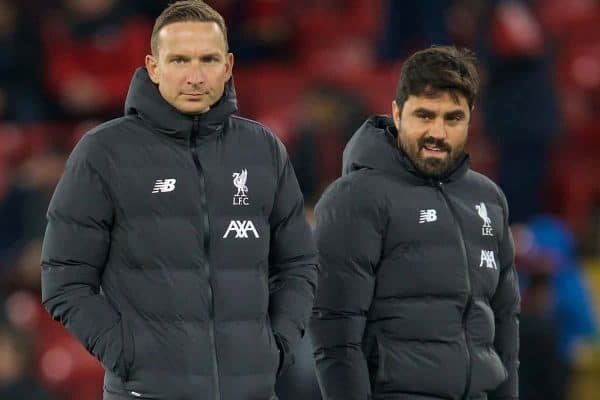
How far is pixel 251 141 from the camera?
479 cm

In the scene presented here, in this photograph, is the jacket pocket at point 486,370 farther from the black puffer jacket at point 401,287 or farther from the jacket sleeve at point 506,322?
the jacket sleeve at point 506,322

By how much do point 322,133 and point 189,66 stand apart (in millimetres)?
4482

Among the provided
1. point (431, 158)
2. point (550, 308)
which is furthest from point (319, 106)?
point (431, 158)

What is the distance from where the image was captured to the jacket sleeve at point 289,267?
15.4 feet


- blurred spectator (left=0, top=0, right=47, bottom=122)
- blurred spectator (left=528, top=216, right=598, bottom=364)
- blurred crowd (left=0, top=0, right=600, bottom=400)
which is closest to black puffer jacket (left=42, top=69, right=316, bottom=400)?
blurred crowd (left=0, top=0, right=600, bottom=400)

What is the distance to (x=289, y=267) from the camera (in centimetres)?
478

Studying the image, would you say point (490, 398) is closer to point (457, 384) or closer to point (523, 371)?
point (457, 384)

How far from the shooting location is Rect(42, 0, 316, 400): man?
451cm

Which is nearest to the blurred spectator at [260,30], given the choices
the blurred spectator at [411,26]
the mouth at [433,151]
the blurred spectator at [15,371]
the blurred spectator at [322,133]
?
the blurred spectator at [411,26]

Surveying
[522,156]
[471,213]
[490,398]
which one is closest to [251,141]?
[471,213]

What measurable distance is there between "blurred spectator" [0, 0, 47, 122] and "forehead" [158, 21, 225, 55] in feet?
16.3

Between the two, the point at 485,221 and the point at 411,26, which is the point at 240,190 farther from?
the point at 411,26

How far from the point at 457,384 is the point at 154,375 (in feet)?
3.28

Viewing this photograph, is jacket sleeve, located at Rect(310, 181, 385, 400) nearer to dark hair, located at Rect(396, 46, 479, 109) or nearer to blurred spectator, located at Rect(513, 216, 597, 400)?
dark hair, located at Rect(396, 46, 479, 109)
